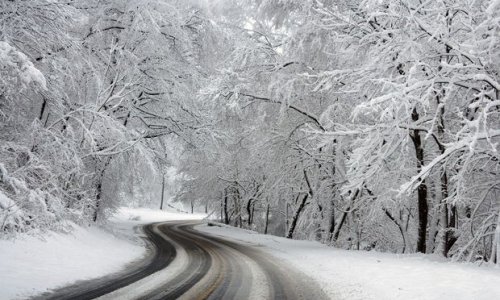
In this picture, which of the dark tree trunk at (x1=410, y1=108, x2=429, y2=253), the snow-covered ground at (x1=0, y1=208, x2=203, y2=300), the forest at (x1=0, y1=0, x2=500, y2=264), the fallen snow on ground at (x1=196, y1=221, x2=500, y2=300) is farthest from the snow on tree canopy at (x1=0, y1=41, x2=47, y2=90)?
the dark tree trunk at (x1=410, y1=108, x2=429, y2=253)

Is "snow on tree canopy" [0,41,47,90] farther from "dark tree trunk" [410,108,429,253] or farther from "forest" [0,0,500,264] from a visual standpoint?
"dark tree trunk" [410,108,429,253]

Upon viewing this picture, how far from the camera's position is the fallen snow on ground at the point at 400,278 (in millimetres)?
7367

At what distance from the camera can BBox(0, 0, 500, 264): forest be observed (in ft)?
28.6

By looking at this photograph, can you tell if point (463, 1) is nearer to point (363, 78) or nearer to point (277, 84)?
point (363, 78)

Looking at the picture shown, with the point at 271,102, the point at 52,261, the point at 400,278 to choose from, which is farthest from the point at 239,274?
the point at 271,102

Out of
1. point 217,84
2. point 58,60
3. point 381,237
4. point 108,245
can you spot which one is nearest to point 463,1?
point 217,84

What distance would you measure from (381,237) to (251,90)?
44.5 feet

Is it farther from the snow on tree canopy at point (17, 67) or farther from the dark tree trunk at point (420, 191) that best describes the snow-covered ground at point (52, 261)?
the dark tree trunk at point (420, 191)

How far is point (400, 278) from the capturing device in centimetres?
882

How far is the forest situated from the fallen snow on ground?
1.16 meters

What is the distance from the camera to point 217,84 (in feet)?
47.0

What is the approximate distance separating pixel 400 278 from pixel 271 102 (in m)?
8.36

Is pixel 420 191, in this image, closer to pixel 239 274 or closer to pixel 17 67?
pixel 239 274

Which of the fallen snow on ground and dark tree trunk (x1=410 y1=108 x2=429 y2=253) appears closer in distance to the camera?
the fallen snow on ground
